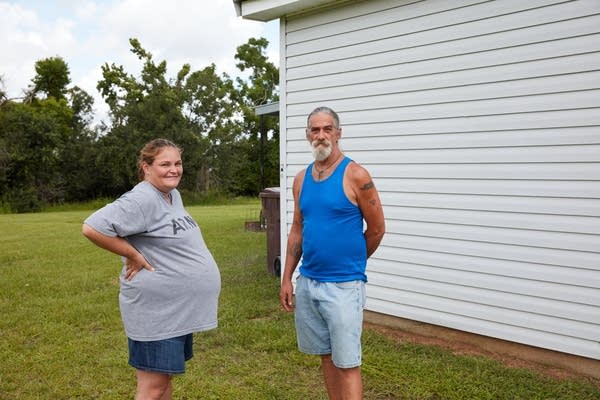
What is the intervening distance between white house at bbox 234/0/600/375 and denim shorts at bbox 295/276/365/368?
2066 mm

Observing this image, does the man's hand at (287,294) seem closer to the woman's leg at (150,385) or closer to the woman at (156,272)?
the woman at (156,272)

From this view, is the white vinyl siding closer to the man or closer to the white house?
the white house

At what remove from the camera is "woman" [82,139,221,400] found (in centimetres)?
244

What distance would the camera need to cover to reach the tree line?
28964 mm

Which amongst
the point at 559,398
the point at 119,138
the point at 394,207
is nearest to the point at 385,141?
the point at 394,207

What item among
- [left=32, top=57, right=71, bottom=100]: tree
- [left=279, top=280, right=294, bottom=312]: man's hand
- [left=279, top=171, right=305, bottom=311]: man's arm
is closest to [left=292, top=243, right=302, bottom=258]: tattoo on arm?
[left=279, top=171, right=305, bottom=311]: man's arm

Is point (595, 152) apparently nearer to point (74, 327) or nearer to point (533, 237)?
point (533, 237)

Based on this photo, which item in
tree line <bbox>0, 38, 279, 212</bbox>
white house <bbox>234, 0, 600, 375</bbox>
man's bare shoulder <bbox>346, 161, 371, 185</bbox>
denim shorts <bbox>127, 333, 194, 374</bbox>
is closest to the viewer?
denim shorts <bbox>127, 333, 194, 374</bbox>

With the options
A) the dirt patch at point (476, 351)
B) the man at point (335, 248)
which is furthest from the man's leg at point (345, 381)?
the dirt patch at point (476, 351)

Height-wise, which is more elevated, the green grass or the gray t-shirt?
the gray t-shirt

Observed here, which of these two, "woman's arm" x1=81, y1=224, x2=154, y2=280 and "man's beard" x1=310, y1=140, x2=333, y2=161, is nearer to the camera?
"woman's arm" x1=81, y1=224, x2=154, y2=280

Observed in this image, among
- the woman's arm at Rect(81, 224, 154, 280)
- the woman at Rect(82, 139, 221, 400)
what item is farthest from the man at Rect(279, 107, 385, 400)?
the woman's arm at Rect(81, 224, 154, 280)

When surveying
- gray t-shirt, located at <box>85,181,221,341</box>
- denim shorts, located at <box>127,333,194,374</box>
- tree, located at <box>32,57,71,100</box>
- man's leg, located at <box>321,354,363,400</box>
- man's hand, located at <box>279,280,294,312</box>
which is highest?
tree, located at <box>32,57,71,100</box>

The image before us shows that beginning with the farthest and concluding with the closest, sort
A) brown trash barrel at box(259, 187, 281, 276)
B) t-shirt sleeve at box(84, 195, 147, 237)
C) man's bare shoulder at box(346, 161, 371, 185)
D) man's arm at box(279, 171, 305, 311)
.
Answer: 1. brown trash barrel at box(259, 187, 281, 276)
2. man's arm at box(279, 171, 305, 311)
3. man's bare shoulder at box(346, 161, 371, 185)
4. t-shirt sleeve at box(84, 195, 147, 237)
